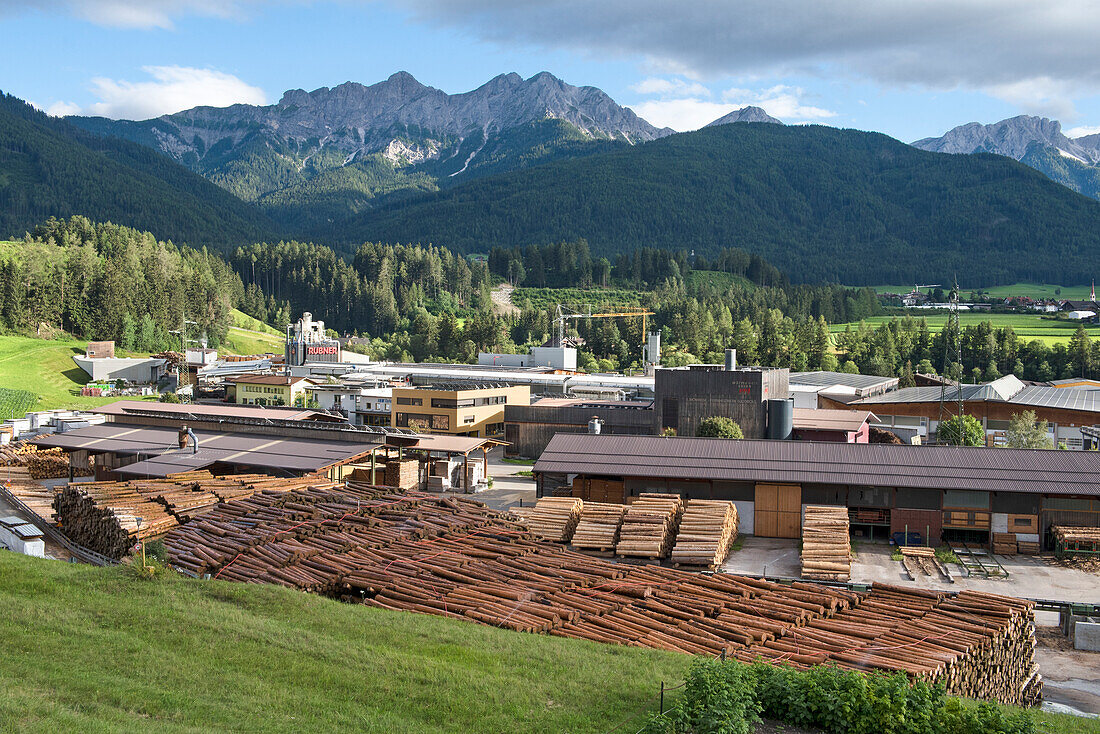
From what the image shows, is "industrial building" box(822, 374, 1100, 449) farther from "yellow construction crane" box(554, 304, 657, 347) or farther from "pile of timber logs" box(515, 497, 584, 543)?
"yellow construction crane" box(554, 304, 657, 347)

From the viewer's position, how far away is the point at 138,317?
4970 inches

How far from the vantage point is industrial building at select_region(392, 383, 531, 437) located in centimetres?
6806

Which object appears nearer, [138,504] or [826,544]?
[826,544]

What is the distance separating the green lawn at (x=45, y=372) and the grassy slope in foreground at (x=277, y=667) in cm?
7168

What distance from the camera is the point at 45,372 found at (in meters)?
98.3

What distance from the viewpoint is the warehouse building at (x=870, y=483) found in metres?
35.3

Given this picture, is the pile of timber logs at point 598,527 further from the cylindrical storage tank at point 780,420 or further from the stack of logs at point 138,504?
the cylindrical storage tank at point 780,420

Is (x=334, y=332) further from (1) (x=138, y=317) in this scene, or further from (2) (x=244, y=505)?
(2) (x=244, y=505)

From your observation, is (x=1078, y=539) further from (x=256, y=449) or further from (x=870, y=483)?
(x=256, y=449)

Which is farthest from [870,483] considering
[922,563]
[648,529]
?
[648,529]

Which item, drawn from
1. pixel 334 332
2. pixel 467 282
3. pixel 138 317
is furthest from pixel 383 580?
pixel 467 282

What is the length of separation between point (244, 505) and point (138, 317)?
106m

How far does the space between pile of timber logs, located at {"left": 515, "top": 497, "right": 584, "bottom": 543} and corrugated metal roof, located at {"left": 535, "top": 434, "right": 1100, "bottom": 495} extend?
10.0ft

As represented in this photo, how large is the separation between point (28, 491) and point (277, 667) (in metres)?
34.1
